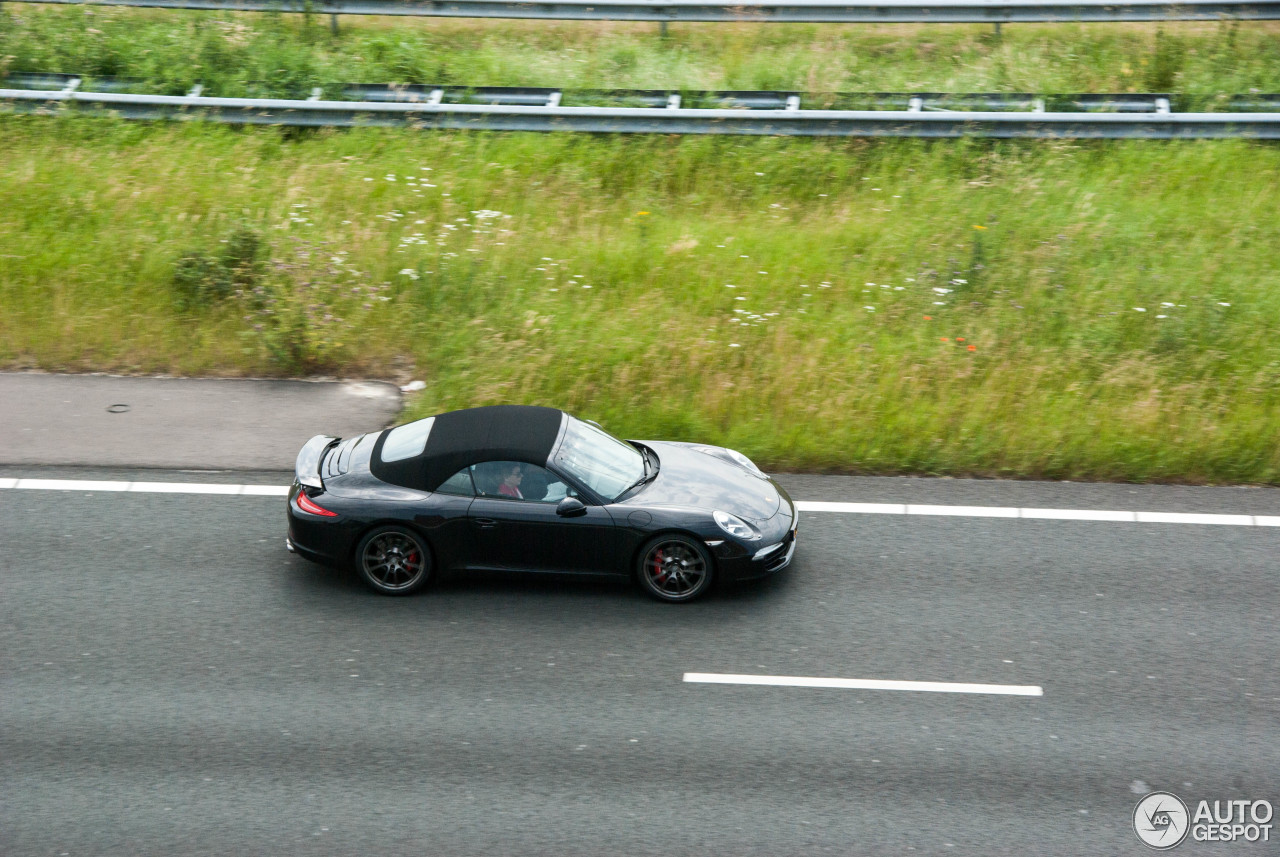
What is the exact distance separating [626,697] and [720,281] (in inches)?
248

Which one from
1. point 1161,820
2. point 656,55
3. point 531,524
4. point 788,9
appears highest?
point 788,9

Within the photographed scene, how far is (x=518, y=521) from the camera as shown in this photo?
8.30 m

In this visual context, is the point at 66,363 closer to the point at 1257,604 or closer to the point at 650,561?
the point at 650,561

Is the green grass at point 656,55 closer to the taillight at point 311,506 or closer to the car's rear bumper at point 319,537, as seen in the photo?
the taillight at point 311,506

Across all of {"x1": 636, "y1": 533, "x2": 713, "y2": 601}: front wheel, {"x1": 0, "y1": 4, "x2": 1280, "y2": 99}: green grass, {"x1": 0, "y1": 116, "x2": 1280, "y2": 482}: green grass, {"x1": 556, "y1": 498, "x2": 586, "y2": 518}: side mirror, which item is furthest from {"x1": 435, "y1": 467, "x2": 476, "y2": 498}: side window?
{"x1": 0, "y1": 4, "x2": 1280, "y2": 99}: green grass

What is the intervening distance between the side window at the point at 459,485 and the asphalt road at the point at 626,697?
79 cm

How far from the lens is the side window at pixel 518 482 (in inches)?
329

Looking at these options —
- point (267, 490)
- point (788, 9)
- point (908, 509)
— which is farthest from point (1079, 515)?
point (788, 9)

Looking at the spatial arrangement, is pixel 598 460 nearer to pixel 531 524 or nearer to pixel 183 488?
pixel 531 524

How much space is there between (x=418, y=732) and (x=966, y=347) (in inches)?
277

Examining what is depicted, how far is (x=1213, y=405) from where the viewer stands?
11.1 m

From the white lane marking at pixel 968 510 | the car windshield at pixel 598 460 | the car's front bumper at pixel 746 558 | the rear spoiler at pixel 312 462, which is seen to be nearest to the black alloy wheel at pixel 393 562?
the rear spoiler at pixel 312 462

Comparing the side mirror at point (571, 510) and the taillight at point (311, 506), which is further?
the taillight at point (311, 506)

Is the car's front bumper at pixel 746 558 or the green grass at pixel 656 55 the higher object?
the green grass at pixel 656 55
